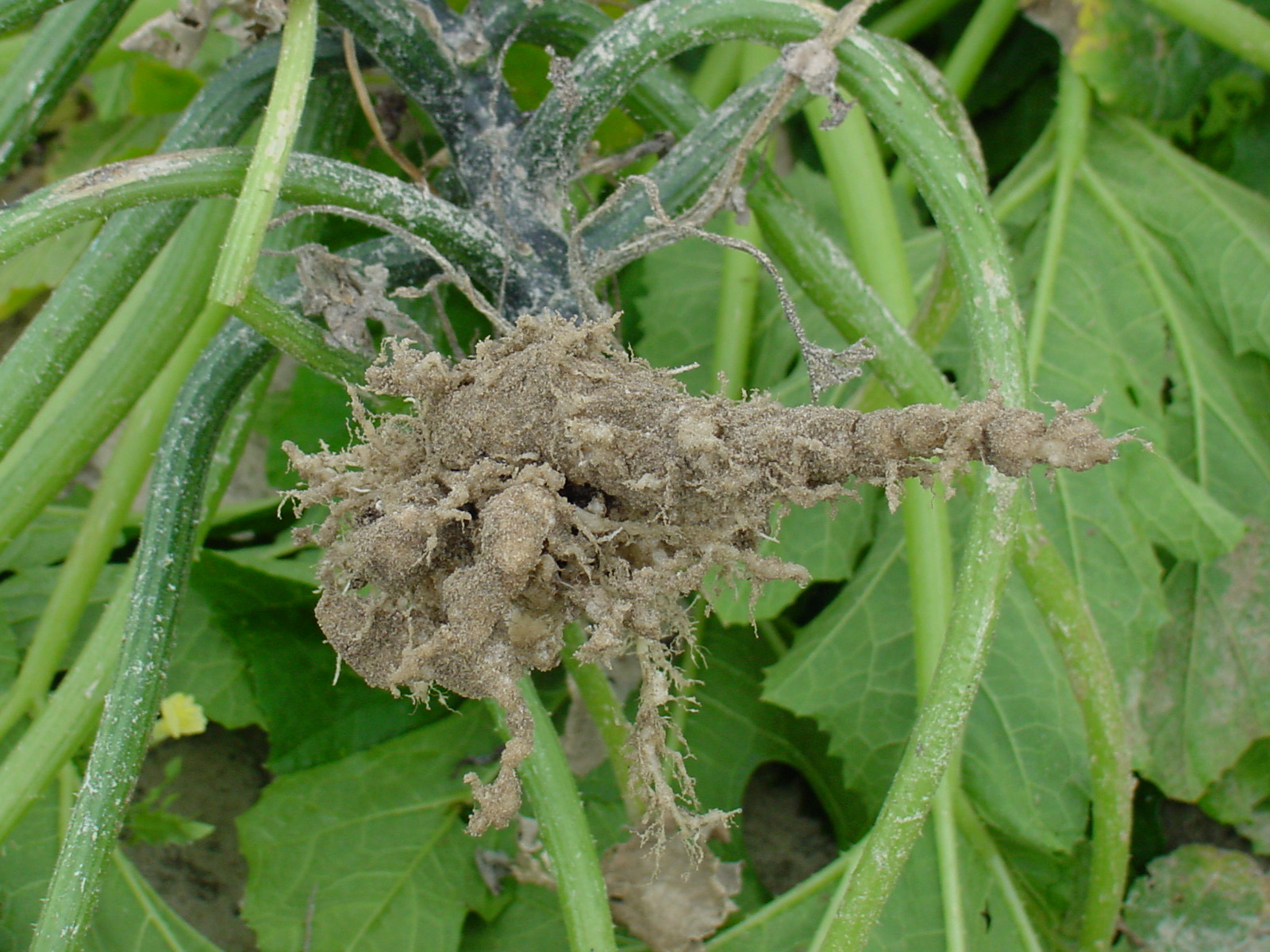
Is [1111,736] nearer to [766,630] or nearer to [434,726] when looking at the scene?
[766,630]

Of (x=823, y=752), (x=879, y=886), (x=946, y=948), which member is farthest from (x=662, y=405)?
(x=823, y=752)

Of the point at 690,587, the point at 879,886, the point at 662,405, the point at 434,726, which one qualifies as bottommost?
the point at 434,726

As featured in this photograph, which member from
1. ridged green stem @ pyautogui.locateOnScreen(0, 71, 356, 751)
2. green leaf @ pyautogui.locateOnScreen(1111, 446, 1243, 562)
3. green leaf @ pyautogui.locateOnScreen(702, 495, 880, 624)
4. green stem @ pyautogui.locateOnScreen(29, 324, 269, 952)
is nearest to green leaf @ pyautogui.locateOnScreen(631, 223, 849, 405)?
green leaf @ pyautogui.locateOnScreen(702, 495, 880, 624)

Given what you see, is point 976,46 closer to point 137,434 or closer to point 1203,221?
point 1203,221

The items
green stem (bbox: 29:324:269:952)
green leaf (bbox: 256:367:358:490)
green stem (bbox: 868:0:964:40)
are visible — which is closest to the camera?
green stem (bbox: 29:324:269:952)

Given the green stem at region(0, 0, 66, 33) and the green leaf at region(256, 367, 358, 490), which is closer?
the green stem at region(0, 0, 66, 33)

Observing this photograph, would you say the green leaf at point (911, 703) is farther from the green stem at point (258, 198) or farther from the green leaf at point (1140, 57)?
the green stem at point (258, 198)

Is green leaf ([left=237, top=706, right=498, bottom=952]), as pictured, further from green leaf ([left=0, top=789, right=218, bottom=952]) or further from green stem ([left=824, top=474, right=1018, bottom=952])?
green stem ([left=824, top=474, right=1018, bottom=952])
